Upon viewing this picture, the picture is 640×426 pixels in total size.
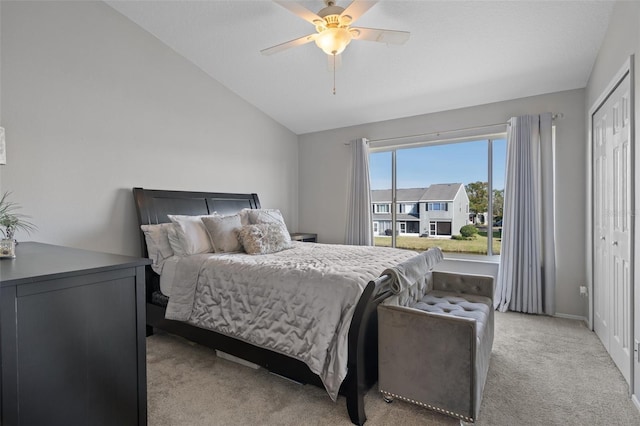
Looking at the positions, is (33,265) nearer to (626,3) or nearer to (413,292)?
(413,292)

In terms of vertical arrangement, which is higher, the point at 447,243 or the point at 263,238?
the point at 263,238

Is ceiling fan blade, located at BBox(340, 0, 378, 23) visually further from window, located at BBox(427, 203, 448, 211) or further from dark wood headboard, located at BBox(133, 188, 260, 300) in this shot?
window, located at BBox(427, 203, 448, 211)

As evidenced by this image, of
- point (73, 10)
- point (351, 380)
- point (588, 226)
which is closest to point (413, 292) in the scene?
point (351, 380)

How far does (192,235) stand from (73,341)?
1.74m

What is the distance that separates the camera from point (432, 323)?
70.3 inches

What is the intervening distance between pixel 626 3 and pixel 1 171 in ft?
15.0

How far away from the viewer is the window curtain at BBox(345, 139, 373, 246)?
4613 mm

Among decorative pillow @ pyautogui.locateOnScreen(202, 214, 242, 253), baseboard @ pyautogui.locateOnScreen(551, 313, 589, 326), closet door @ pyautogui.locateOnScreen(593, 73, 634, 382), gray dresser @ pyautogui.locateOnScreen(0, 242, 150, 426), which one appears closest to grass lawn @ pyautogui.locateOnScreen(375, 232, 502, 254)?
baseboard @ pyautogui.locateOnScreen(551, 313, 589, 326)

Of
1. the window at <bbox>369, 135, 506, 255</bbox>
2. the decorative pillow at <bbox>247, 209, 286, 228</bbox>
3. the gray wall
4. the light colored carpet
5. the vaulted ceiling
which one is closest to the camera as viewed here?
the light colored carpet

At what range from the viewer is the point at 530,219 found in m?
3.56

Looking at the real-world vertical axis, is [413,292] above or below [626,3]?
below

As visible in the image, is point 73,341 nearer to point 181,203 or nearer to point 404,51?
point 181,203

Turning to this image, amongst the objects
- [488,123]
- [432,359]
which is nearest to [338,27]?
[432,359]

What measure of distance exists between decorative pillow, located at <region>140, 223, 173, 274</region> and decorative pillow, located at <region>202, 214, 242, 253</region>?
36cm
